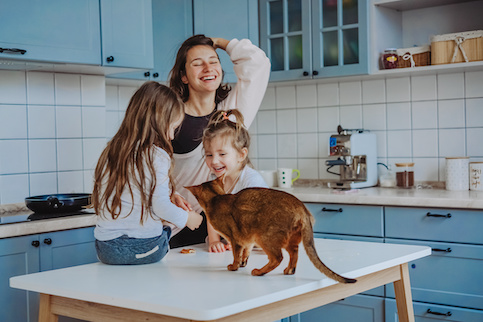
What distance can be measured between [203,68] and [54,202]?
1.34 metres

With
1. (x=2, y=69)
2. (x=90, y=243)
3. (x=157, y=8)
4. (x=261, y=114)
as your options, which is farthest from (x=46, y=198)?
(x=261, y=114)

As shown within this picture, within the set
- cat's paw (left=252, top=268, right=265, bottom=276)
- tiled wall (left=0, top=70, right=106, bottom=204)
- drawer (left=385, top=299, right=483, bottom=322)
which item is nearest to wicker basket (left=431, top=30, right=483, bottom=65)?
drawer (left=385, top=299, right=483, bottom=322)

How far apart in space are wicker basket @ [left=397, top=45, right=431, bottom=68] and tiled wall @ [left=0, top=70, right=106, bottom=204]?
174 cm

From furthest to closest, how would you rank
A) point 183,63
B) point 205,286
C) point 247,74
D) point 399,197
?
point 399,197
point 247,74
point 183,63
point 205,286

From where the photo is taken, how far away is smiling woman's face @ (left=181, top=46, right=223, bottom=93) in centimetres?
198

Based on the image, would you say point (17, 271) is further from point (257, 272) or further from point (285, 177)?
point (285, 177)

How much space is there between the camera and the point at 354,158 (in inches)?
145

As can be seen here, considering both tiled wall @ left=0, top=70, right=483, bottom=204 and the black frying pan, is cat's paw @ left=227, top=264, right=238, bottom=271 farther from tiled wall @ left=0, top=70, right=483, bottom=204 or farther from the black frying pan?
tiled wall @ left=0, top=70, right=483, bottom=204

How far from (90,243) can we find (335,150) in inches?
58.7

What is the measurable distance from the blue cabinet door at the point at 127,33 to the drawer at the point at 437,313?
6.05 ft

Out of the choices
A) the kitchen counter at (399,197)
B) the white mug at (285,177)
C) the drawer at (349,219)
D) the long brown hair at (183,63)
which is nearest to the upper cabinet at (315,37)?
the white mug at (285,177)

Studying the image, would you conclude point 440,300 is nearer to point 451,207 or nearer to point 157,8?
point 451,207

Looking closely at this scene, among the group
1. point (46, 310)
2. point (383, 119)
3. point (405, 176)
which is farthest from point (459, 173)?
point (46, 310)

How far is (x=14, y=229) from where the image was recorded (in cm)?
268
